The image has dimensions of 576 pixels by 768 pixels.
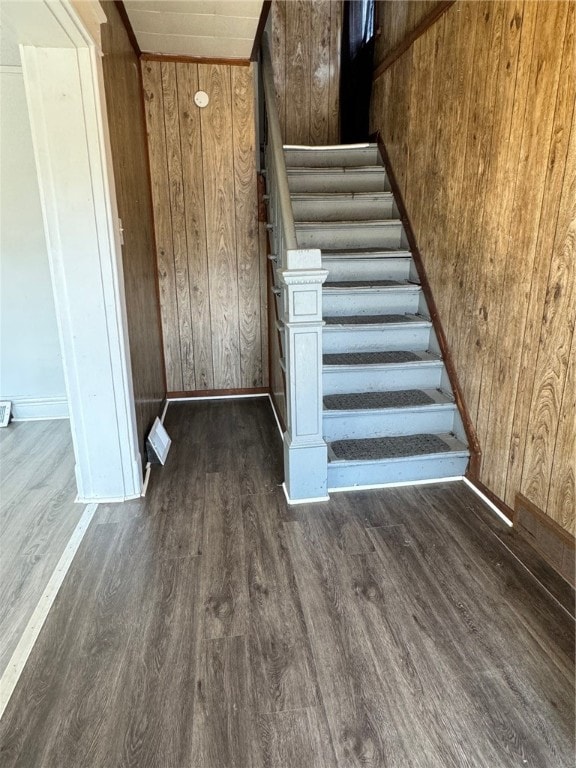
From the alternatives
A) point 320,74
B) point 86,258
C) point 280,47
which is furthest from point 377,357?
point 280,47

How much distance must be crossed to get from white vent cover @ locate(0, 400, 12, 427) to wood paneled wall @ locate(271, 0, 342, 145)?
10.7 feet

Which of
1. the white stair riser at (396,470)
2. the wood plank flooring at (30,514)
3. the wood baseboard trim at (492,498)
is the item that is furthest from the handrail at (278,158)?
the wood plank flooring at (30,514)

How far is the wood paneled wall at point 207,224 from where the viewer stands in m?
3.51

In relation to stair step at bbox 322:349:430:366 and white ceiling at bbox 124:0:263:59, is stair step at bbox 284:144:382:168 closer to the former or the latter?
white ceiling at bbox 124:0:263:59

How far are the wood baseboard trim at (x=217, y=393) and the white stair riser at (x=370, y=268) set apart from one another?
1.26m

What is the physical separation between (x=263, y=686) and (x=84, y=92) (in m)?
2.31

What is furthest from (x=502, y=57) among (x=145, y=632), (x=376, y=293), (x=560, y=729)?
(x=145, y=632)

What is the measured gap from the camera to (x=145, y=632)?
1634 mm

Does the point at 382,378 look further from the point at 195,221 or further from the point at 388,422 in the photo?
the point at 195,221

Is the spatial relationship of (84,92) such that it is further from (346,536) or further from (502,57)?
(346,536)

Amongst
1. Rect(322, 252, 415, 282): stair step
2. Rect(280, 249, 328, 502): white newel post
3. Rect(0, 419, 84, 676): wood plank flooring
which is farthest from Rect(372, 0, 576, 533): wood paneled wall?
Rect(0, 419, 84, 676): wood plank flooring

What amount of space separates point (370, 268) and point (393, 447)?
52.0 inches

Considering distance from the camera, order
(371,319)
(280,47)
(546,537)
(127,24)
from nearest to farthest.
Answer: (546,537)
(127,24)
(371,319)
(280,47)

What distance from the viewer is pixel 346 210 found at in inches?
141
